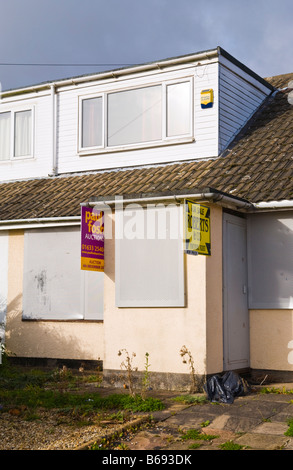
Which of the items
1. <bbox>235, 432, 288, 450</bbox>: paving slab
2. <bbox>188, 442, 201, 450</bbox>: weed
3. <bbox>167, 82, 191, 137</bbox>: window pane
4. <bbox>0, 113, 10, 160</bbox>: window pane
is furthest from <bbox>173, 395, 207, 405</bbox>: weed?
<bbox>0, 113, 10, 160</bbox>: window pane

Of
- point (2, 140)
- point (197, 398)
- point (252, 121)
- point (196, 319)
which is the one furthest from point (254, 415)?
point (2, 140)

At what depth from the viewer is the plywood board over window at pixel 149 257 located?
33.0ft

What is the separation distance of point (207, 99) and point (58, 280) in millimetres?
4851

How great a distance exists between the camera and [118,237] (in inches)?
417

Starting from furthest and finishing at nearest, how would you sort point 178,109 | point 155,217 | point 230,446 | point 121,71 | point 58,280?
point 121,71, point 178,109, point 58,280, point 155,217, point 230,446

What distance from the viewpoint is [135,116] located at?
1422cm

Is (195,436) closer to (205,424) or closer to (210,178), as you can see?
(205,424)

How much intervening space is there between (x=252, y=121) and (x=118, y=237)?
207 inches

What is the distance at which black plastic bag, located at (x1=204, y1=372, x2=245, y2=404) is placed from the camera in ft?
30.0

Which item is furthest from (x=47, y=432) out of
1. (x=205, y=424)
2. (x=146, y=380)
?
(x=146, y=380)

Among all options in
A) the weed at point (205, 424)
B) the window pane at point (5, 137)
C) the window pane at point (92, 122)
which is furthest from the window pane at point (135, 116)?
the weed at point (205, 424)

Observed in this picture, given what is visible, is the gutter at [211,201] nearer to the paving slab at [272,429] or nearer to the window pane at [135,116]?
the paving slab at [272,429]

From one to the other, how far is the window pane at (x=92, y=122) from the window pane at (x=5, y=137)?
7.72 ft

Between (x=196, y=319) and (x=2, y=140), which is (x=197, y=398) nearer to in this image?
(x=196, y=319)
